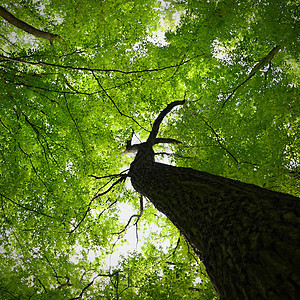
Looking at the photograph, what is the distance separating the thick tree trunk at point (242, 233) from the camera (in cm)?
98

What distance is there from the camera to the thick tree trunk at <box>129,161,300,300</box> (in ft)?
3.21

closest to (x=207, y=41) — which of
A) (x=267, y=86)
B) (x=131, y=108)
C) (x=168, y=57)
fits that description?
(x=168, y=57)

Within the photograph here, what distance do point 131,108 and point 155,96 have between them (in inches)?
38.6

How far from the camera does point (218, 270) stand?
4.55 ft

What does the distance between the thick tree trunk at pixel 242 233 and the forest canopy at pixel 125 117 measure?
1.54 m

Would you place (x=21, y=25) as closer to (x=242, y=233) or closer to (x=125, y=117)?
(x=125, y=117)

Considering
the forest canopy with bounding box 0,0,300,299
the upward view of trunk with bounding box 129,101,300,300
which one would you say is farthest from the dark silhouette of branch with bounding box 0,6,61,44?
the upward view of trunk with bounding box 129,101,300,300

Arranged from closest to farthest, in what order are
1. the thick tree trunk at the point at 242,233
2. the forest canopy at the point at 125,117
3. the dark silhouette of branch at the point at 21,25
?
the thick tree trunk at the point at 242,233
the dark silhouette of branch at the point at 21,25
the forest canopy at the point at 125,117

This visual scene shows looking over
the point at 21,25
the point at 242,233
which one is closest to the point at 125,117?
the point at 21,25

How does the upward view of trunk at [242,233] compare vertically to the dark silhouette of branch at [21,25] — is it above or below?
below

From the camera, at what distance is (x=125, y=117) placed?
4566 mm

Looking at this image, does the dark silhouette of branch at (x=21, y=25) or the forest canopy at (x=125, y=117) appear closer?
the dark silhouette of branch at (x=21, y=25)

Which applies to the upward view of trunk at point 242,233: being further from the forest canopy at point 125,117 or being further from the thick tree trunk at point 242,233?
the forest canopy at point 125,117

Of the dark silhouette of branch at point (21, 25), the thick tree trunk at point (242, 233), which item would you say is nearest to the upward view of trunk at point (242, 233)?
the thick tree trunk at point (242, 233)
